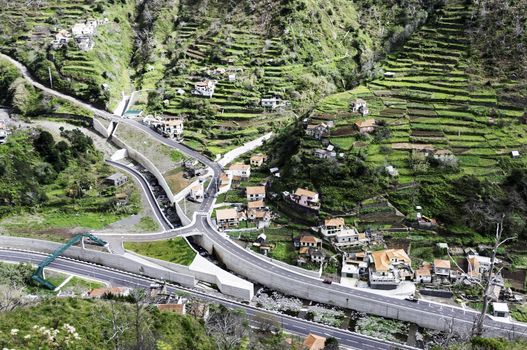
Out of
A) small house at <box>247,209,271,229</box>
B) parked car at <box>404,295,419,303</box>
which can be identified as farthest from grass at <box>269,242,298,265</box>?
parked car at <box>404,295,419,303</box>

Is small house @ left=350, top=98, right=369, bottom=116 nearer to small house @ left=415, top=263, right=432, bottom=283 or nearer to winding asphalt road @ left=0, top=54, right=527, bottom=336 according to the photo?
winding asphalt road @ left=0, top=54, right=527, bottom=336

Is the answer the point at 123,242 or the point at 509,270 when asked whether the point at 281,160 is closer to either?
the point at 123,242

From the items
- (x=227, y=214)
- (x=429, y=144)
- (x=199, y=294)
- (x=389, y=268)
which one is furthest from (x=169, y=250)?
(x=429, y=144)

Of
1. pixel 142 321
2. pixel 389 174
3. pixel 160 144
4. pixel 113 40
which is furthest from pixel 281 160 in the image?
pixel 113 40

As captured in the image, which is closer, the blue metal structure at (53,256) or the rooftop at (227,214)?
the blue metal structure at (53,256)

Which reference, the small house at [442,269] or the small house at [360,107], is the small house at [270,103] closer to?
the small house at [360,107]

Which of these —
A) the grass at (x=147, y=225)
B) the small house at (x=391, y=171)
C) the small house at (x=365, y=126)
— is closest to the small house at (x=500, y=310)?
the small house at (x=391, y=171)
